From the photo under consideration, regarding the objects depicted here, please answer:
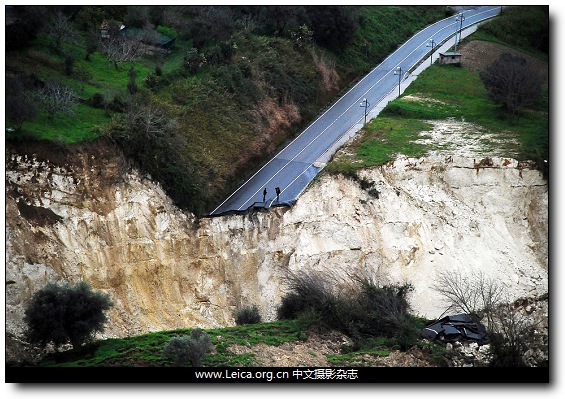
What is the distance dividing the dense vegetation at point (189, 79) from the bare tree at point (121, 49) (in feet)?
0.23

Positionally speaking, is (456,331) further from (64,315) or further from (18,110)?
(18,110)

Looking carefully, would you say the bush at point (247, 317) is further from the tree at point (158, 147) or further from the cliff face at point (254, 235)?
the tree at point (158, 147)

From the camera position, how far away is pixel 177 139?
48.4 meters

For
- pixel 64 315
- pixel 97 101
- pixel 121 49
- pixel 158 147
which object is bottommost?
pixel 64 315

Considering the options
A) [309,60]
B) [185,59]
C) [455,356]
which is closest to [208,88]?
[185,59]

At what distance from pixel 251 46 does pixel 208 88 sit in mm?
4548

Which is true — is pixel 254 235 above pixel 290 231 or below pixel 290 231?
below

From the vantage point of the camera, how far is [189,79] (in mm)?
51875

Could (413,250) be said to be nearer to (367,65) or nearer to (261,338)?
(261,338)

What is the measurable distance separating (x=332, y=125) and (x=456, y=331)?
15.5 m

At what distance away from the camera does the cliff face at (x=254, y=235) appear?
43.8 m

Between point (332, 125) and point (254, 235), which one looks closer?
point (254, 235)

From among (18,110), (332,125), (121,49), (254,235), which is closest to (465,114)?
(332,125)

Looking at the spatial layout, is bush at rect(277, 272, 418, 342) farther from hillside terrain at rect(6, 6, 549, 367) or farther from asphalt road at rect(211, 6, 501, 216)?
asphalt road at rect(211, 6, 501, 216)
